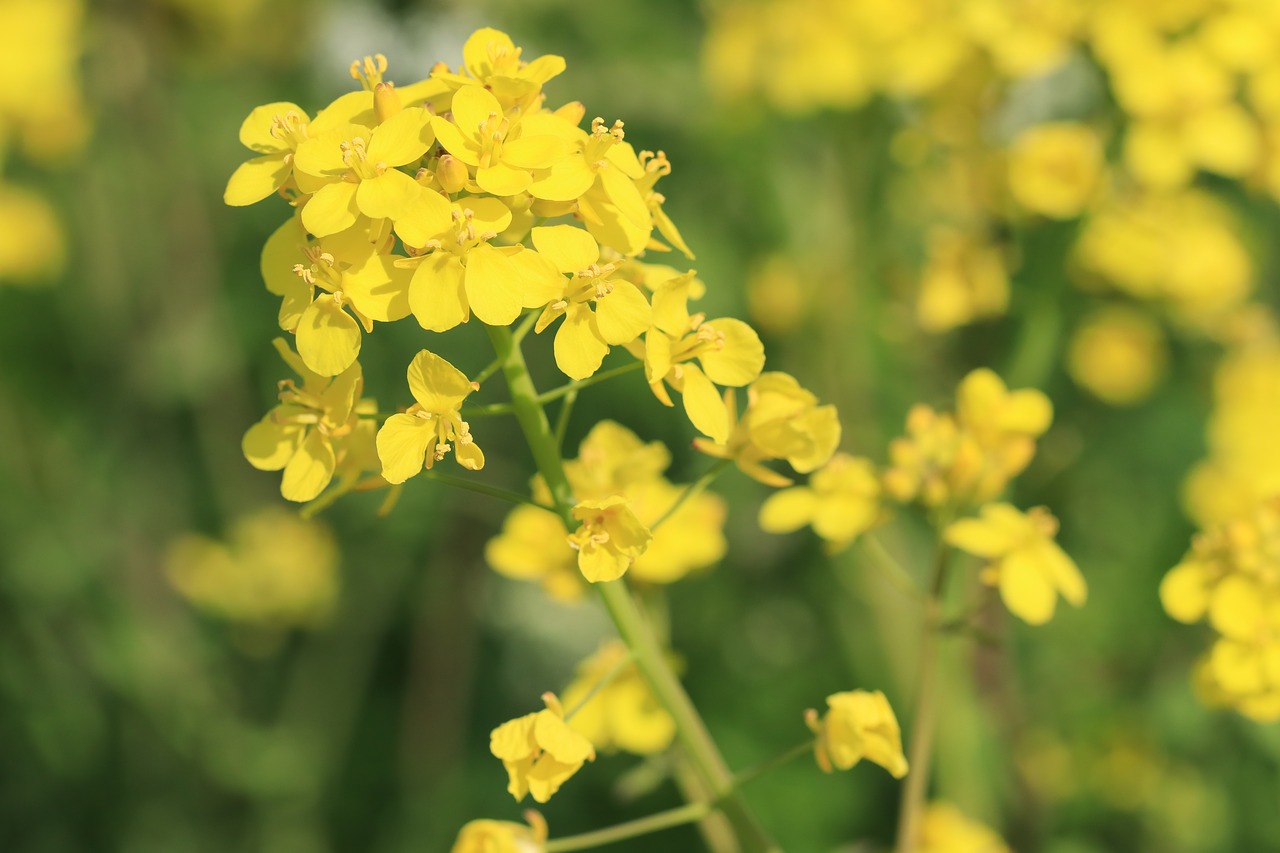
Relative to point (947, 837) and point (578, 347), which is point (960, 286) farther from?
point (578, 347)

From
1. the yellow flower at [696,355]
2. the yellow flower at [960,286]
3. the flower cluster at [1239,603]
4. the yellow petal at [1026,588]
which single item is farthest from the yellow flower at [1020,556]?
the yellow flower at [960,286]

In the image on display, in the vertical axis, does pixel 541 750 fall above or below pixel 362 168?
below

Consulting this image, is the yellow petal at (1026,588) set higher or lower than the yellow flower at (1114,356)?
higher

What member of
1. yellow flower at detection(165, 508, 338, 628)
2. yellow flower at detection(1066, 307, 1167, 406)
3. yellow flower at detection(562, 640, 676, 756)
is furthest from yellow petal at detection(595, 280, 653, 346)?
yellow flower at detection(165, 508, 338, 628)

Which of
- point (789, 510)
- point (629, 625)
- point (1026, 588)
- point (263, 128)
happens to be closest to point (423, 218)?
point (263, 128)

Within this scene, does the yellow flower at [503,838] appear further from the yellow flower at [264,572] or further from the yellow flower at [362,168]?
the yellow flower at [264,572]

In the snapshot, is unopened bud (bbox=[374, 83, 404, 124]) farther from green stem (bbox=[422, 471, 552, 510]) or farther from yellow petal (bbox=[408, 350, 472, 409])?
green stem (bbox=[422, 471, 552, 510])
